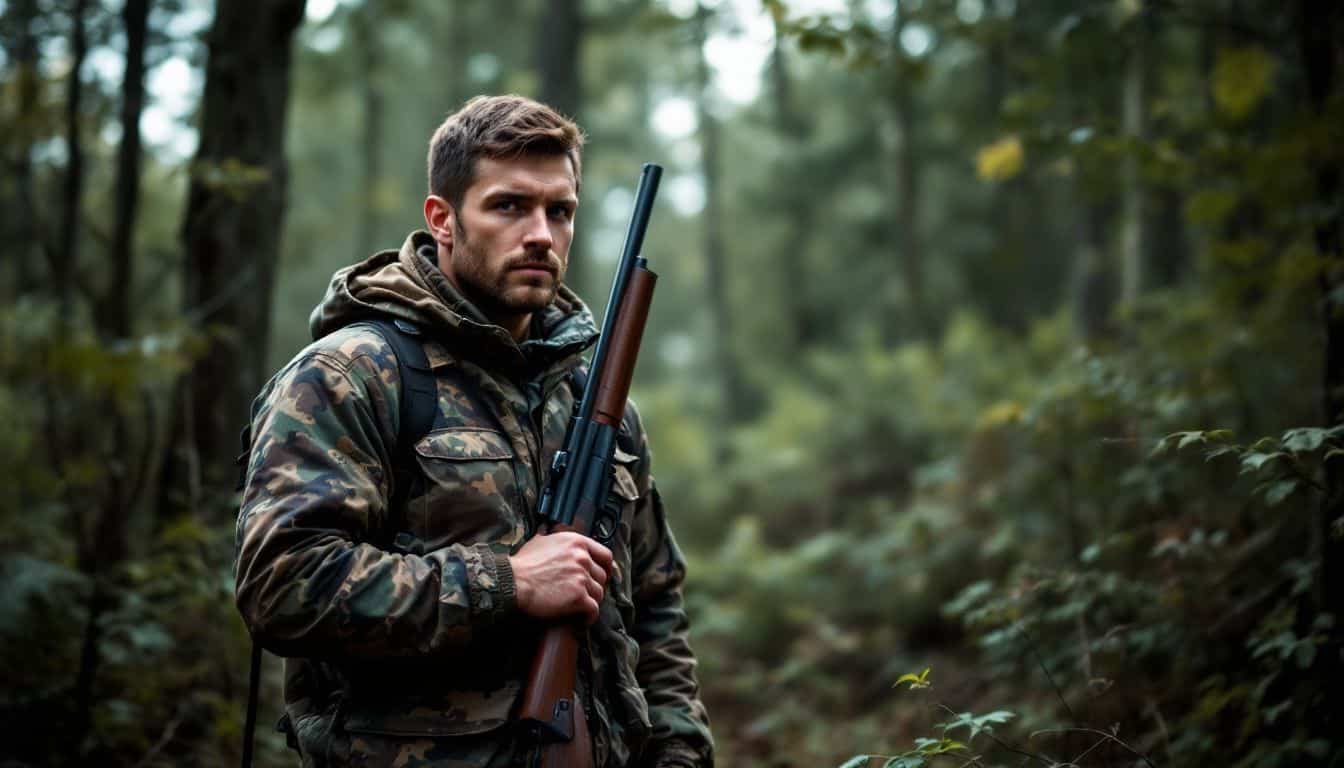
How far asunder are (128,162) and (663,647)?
13.8 ft

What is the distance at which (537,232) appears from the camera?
268cm

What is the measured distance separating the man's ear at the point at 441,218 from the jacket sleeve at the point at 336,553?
52 cm

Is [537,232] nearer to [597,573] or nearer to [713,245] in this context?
[597,573]

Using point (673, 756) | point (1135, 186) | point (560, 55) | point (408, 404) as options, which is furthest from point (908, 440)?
point (408, 404)

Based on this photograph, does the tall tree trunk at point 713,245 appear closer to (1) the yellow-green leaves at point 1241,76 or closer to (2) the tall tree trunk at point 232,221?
(1) the yellow-green leaves at point 1241,76

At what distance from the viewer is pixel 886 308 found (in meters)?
20.0

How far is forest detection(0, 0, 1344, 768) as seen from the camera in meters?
4.20

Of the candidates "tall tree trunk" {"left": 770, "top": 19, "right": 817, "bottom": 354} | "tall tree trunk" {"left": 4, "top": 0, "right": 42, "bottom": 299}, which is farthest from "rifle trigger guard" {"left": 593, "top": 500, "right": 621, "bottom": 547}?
"tall tree trunk" {"left": 770, "top": 19, "right": 817, "bottom": 354}

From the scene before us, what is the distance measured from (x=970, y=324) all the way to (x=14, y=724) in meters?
13.2

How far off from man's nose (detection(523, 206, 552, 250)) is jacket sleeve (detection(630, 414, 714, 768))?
2.60ft

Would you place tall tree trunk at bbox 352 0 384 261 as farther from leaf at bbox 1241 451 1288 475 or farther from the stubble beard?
leaf at bbox 1241 451 1288 475

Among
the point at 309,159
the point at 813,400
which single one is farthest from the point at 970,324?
the point at 309,159

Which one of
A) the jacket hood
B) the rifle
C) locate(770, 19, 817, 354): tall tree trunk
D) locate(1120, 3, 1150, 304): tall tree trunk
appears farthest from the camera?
locate(770, 19, 817, 354): tall tree trunk

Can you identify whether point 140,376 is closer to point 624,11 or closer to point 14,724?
point 14,724
